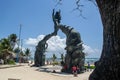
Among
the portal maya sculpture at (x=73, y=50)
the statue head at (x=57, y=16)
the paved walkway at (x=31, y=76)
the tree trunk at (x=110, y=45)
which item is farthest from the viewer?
the statue head at (x=57, y=16)

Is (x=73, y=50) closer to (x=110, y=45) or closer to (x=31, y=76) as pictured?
(x=31, y=76)

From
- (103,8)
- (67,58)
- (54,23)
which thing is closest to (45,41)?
(54,23)

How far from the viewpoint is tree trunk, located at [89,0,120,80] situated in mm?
5723

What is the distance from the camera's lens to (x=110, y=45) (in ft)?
19.4

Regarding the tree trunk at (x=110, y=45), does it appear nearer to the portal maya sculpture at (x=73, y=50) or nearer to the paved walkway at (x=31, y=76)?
the paved walkway at (x=31, y=76)

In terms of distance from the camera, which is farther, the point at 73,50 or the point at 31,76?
the point at 73,50

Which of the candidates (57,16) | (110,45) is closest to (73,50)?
(57,16)

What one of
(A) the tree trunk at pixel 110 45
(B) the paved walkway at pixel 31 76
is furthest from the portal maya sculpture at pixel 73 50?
(A) the tree trunk at pixel 110 45

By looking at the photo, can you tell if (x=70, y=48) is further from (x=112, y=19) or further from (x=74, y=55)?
(x=112, y=19)

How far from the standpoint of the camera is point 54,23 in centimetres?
3931

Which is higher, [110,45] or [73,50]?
[73,50]

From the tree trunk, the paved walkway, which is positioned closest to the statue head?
the paved walkway

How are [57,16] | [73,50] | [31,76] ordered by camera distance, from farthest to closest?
[57,16] → [73,50] → [31,76]

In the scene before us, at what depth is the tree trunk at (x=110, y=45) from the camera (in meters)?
5.72
